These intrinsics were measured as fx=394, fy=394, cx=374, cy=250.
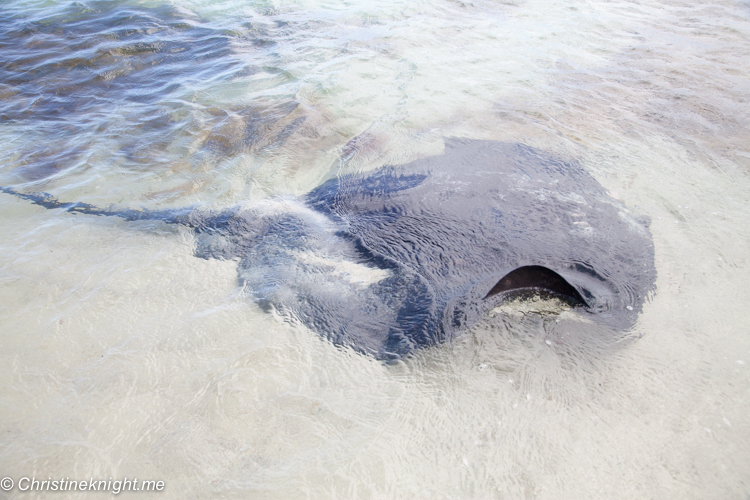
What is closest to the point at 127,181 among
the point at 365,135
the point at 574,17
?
the point at 365,135

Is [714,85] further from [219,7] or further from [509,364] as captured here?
[219,7]

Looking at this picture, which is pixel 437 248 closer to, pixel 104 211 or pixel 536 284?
pixel 536 284

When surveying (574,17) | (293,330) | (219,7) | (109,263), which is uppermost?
(574,17)

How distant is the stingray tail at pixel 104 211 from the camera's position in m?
3.77

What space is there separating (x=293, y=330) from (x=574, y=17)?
9.42 meters

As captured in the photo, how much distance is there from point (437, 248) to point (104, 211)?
3485 millimetres

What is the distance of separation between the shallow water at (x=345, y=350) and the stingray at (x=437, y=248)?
0.17 metres

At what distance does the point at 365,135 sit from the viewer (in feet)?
16.1
